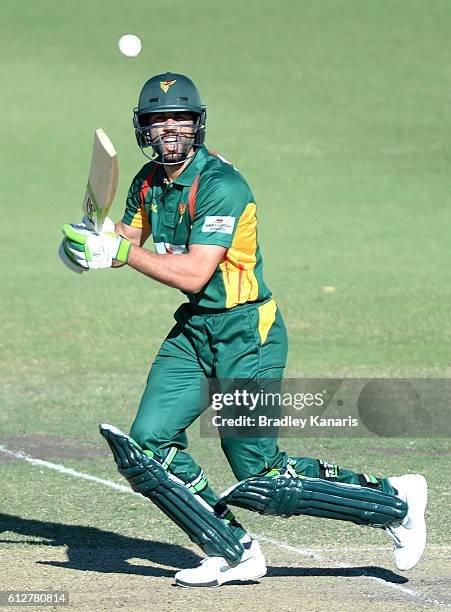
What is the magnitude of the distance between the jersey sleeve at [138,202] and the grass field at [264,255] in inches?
67.6

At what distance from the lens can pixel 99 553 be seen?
6.62 m

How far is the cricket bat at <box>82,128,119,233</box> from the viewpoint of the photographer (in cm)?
569

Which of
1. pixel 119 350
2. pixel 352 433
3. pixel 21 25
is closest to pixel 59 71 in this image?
pixel 21 25

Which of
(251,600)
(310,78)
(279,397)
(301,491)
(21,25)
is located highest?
(21,25)

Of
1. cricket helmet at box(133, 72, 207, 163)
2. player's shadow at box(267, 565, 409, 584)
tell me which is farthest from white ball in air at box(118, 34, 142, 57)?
player's shadow at box(267, 565, 409, 584)

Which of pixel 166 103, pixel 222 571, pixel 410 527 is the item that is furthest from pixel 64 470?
pixel 166 103

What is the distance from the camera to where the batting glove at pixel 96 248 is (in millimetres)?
5738

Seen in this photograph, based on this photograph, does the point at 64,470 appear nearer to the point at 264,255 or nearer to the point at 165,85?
the point at 165,85

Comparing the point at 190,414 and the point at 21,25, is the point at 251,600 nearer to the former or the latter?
the point at 190,414

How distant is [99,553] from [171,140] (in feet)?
7.16

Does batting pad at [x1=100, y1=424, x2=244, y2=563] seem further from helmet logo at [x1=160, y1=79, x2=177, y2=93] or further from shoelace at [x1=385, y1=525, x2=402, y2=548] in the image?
helmet logo at [x1=160, y1=79, x2=177, y2=93]

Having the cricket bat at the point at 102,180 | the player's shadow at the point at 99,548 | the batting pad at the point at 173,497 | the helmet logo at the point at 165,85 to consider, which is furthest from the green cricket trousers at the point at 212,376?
the helmet logo at the point at 165,85

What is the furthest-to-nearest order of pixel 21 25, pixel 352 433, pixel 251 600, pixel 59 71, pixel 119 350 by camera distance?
pixel 21 25 → pixel 59 71 → pixel 119 350 → pixel 352 433 → pixel 251 600

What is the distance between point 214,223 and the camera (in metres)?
5.85
